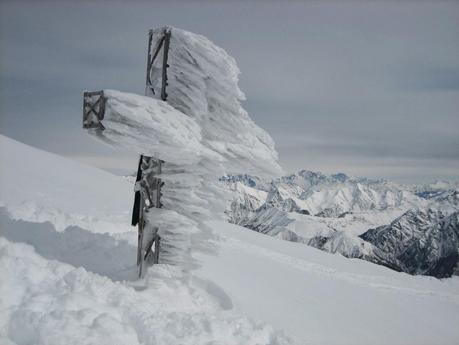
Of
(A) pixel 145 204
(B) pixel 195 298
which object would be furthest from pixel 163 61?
(B) pixel 195 298

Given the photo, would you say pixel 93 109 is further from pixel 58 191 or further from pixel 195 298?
pixel 58 191

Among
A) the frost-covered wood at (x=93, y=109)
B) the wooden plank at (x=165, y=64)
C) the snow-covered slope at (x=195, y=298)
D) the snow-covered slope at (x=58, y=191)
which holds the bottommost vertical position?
the snow-covered slope at (x=195, y=298)

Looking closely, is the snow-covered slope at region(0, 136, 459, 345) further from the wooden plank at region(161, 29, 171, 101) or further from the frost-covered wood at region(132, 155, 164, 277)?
the wooden plank at region(161, 29, 171, 101)

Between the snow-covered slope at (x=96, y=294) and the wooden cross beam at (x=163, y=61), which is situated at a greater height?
the wooden cross beam at (x=163, y=61)

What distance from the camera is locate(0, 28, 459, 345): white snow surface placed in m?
7.27

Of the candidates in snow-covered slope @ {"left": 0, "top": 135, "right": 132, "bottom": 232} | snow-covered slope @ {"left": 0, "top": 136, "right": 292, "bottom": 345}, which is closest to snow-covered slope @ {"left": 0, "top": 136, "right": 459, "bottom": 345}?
snow-covered slope @ {"left": 0, "top": 136, "right": 292, "bottom": 345}

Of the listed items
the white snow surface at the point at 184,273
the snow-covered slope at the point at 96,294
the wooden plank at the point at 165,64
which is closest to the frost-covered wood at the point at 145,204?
the white snow surface at the point at 184,273

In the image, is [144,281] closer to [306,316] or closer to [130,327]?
[130,327]

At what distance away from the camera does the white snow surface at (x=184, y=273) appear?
23.8ft

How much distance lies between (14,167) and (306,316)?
22.1m

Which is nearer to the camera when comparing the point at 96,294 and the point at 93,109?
the point at 96,294

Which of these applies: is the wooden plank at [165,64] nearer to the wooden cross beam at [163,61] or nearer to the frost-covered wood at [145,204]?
the wooden cross beam at [163,61]

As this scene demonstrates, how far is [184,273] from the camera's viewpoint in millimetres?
11109

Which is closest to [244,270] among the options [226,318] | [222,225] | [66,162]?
[226,318]
